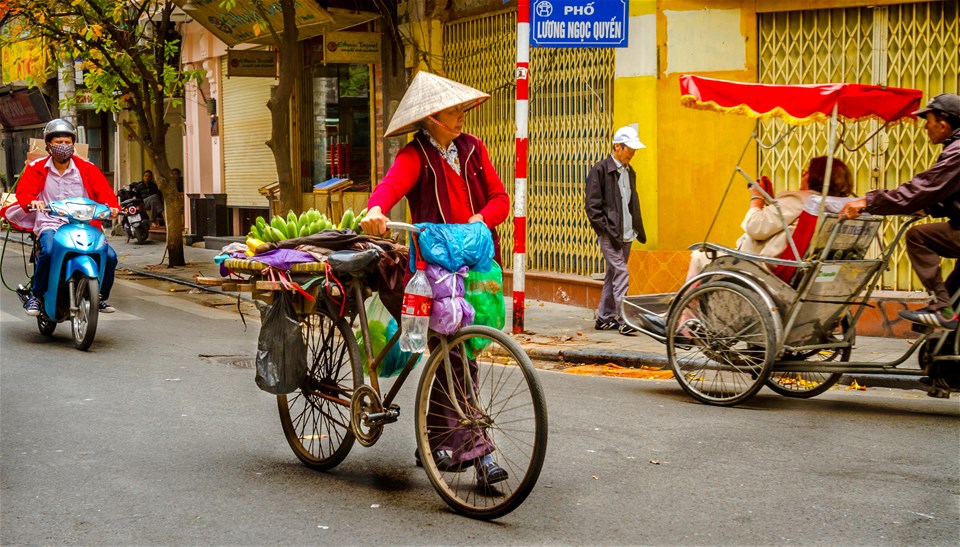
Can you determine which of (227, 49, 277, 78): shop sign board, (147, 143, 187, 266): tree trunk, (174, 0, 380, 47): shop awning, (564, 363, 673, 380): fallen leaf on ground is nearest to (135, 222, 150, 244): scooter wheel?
(147, 143, 187, 266): tree trunk

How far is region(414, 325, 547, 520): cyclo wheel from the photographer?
459 cm

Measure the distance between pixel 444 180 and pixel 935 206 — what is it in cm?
345

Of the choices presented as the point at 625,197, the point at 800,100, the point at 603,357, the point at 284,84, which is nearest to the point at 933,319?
the point at 800,100

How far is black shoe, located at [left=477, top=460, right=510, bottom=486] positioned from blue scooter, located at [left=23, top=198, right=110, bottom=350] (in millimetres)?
5621

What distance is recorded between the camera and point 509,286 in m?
14.3

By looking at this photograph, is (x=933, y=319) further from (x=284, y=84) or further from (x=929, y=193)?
(x=284, y=84)

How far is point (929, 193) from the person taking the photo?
6668mm

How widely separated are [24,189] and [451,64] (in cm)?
699

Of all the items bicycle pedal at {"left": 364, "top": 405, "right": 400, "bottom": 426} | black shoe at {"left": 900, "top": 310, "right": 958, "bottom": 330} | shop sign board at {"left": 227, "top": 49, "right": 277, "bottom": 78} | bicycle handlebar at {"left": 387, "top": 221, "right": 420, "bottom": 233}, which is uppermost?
shop sign board at {"left": 227, "top": 49, "right": 277, "bottom": 78}

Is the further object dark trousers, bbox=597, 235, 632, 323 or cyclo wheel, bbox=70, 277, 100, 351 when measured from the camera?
dark trousers, bbox=597, 235, 632, 323

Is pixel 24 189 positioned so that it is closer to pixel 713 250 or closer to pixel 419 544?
pixel 713 250

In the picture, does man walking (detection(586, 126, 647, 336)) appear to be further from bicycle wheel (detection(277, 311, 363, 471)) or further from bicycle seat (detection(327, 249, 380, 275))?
bicycle seat (detection(327, 249, 380, 275))

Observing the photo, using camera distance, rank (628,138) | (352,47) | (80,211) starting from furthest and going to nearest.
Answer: (352,47) → (628,138) → (80,211)

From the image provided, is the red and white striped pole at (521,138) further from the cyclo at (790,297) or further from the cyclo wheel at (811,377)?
the cyclo wheel at (811,377)
